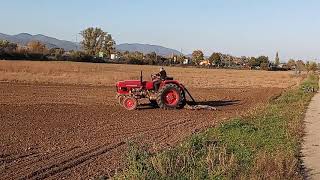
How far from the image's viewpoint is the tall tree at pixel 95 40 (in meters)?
158

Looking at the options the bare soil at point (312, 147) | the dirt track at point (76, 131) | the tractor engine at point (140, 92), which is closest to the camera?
the bare soil at point (312, 147)

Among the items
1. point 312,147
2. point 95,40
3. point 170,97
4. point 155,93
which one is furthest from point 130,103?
point 95,40

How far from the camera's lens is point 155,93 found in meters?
21.4

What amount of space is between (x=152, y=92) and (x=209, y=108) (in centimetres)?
256

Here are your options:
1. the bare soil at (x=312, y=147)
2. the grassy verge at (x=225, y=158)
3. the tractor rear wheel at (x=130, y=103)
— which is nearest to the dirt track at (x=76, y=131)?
the tractor rear wheel at (x=130, y=103)

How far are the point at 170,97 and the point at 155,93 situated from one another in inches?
25.0

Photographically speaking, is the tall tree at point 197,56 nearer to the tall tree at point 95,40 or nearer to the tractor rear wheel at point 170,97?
the tall tree at point 95,40

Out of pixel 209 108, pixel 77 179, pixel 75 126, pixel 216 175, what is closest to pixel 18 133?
pixel 75 126

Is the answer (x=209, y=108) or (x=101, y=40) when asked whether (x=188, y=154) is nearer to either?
(x=209, y=108)

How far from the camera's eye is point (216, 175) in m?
8.21

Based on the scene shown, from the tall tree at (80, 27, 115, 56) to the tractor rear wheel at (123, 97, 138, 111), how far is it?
Result: 136706mm

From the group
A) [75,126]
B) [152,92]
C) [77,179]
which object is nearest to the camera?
[77,179]

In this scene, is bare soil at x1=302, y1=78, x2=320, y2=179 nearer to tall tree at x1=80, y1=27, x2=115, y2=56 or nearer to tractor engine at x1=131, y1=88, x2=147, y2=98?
tractor engine at x1=131, y1=88, x2=147, y2=98

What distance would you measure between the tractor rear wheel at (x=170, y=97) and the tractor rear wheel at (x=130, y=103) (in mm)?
946
